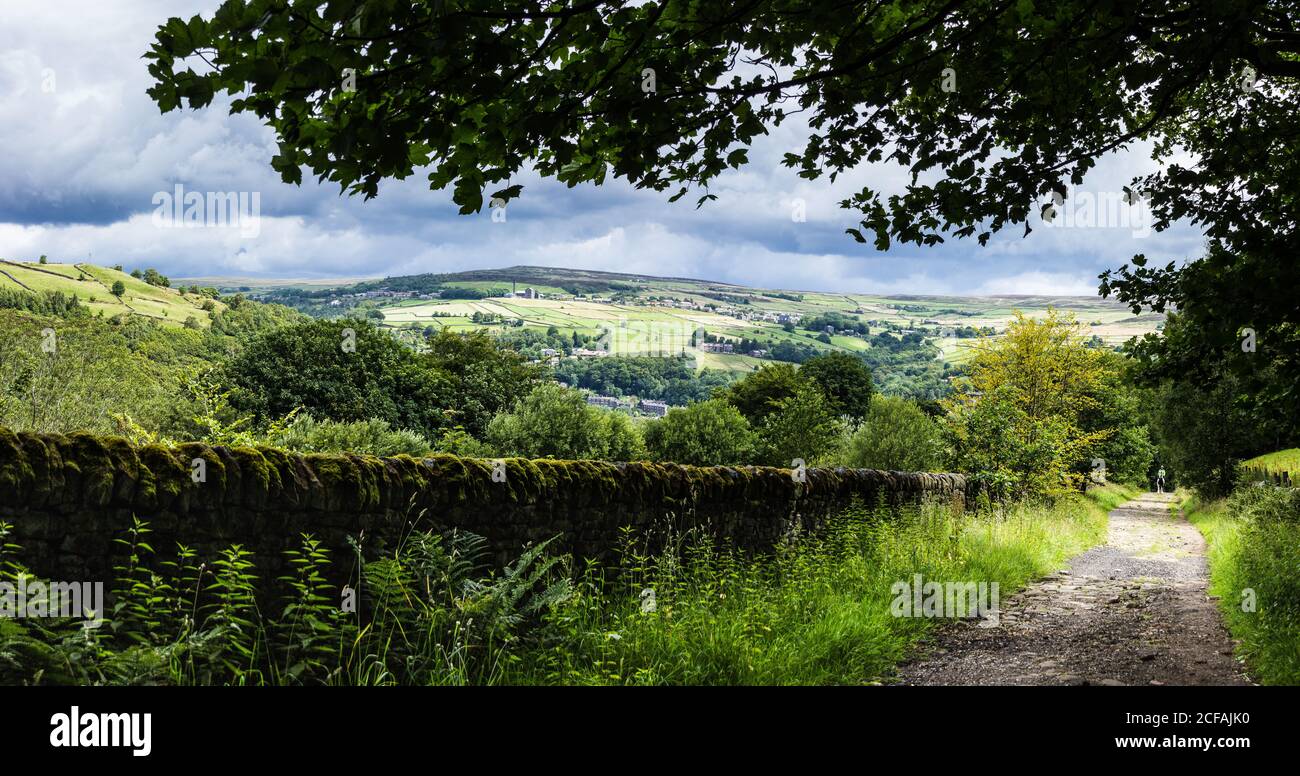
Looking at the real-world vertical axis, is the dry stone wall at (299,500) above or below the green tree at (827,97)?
below

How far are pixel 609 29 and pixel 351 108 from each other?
5.73 feet

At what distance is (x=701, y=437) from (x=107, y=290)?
376 ft

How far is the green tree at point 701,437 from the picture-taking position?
54.0m

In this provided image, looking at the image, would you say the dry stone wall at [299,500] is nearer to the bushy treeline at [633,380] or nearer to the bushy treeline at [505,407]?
the bushy treeline at [505,407]

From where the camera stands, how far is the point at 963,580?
12.0 meters

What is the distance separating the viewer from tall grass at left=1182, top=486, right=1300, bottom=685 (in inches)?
297

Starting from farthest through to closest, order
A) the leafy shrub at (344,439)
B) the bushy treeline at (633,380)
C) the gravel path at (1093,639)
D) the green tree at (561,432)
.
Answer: the bushy treeline at (633,380) → the green tree at (561,432) → the leafy shrub at (344,439) → the gravel path at (1093,639)

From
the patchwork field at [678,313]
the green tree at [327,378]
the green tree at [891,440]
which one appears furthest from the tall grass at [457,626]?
the patchwork field at [678,313]

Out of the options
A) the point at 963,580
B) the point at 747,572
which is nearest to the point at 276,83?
the point at 747,572

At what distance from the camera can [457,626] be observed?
5.79 meters

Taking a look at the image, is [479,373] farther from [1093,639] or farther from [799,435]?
[1093,639]

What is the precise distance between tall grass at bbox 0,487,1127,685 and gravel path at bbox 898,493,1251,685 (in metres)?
0.52

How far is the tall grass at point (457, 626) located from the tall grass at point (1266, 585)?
285cm

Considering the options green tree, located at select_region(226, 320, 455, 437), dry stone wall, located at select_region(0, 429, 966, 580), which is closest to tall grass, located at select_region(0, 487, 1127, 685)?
dry stone wall, located at select_region(0, 429, 966, 580)
